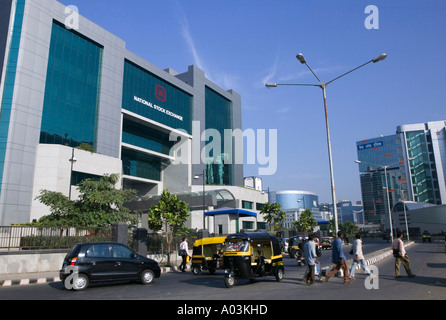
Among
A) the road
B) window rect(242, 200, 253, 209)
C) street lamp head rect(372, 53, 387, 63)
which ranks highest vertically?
street lamp head rect(372, 53, 387, 63)

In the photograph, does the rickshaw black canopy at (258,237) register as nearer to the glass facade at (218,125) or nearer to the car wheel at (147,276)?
the car wheel at (147,276)

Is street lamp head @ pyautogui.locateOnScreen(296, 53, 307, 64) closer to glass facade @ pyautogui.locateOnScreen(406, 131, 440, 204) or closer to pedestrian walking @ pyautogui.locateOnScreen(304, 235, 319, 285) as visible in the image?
pedestrian walking @ pyautogui.locateOnScreen(304, 235, 319, 285)

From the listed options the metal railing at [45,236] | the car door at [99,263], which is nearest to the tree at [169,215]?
the metal railing at [45,236]

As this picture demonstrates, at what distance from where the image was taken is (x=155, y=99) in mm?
55531

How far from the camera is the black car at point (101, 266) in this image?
10.9m

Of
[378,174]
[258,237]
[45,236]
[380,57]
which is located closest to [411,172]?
[378,174]

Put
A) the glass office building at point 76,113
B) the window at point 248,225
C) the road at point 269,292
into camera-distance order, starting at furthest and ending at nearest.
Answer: the window at point 248,225
the glass office building at point 76,113
the road at point 269,292

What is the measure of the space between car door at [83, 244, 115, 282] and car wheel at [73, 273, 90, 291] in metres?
0.19


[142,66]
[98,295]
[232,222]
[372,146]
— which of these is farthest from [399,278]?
[372,146]

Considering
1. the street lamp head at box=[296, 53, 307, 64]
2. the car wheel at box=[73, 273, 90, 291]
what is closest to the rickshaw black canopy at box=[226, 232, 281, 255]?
the car wheel at box=[73, 273, 90, 291]

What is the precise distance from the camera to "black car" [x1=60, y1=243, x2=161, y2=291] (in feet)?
35.8

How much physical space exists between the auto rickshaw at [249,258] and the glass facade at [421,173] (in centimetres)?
13417

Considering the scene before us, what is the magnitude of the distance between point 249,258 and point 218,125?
61.7 m
